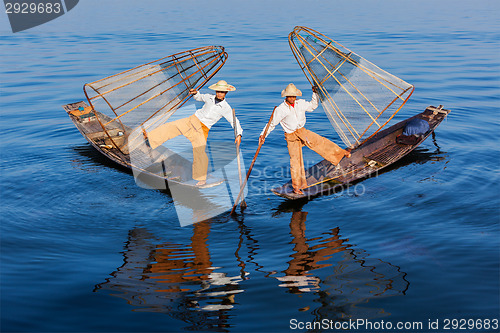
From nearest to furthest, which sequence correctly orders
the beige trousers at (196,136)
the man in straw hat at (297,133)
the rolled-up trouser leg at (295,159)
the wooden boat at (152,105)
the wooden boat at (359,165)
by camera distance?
the man in straw hat at (297,133) → the rolled-up trouser leg at (295,159) → the wooden boat at (359,165) → the beige trousers at (196,136) → the wooden boat at (152,105)

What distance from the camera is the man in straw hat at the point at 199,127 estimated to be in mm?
8914

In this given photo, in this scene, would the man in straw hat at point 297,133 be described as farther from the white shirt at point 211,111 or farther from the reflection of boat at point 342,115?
the white shirt at point 211,111

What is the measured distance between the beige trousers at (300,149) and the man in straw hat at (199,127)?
1041mm

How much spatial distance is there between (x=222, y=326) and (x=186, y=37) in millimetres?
24135

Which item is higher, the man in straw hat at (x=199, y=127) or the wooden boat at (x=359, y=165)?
the man in straw hat at (x=199, y=127)

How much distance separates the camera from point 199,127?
9148 millimetres

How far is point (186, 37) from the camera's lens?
89.9ft

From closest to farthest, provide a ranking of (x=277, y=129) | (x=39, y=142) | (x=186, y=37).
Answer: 1. (x=39, y=142)
2. (x=277, y=129)
3. (x=186, y=37)

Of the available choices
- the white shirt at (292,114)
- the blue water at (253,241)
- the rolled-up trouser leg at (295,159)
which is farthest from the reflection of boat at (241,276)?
the white shirt at (292,114)

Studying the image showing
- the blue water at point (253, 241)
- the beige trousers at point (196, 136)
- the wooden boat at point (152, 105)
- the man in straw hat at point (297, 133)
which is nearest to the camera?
the blue water at point (253, 241)

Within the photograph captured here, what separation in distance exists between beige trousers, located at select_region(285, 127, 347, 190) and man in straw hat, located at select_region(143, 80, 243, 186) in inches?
41.0

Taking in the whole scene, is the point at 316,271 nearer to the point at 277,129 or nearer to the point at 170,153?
the point at 170,153

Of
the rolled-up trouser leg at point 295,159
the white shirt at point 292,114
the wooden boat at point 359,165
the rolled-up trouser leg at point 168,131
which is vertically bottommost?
the wooden boat at point 359,165

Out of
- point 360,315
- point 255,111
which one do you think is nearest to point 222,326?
point 360,315
